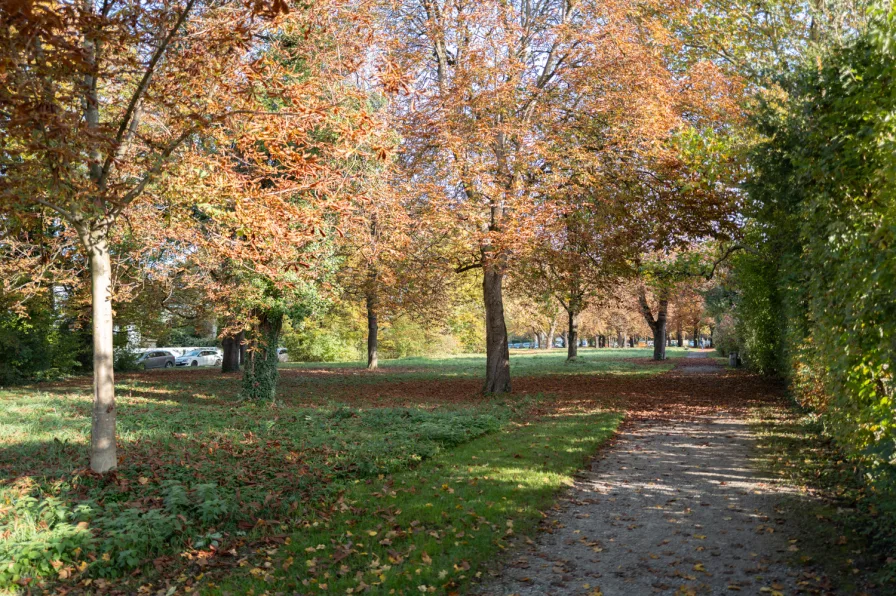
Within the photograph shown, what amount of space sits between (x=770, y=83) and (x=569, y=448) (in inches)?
277

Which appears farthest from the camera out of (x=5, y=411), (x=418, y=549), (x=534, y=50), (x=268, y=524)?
(x=534, y=50)

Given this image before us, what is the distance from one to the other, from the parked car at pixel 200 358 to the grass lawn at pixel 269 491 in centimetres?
3212

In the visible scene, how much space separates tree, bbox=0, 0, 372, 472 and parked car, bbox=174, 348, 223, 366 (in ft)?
128

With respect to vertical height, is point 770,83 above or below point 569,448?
above

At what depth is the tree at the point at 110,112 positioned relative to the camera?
5.45 metres

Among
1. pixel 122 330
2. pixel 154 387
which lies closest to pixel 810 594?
pixel 154 387

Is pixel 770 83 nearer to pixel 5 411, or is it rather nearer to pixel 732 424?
pixel 732 424

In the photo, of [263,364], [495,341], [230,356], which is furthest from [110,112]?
[230,356]

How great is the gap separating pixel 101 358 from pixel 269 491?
92.1 inches

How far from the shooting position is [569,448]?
9961mm

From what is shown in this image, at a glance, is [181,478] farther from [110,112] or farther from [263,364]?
[263,364]

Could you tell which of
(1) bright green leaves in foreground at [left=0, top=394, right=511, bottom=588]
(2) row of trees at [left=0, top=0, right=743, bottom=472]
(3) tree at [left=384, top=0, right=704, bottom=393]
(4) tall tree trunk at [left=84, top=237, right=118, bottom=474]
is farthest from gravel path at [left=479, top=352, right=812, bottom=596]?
(3) tree at [left=384, top=0, right=704, bottom=393]

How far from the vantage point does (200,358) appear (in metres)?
45.3

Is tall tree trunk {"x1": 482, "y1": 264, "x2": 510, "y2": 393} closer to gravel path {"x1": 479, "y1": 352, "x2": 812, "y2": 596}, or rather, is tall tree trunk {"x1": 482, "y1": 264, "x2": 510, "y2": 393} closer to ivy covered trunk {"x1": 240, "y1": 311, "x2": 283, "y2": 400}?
ivy covered trunk {"x1": 240, "y1": 311, "x2": 283, "y2": 400}
